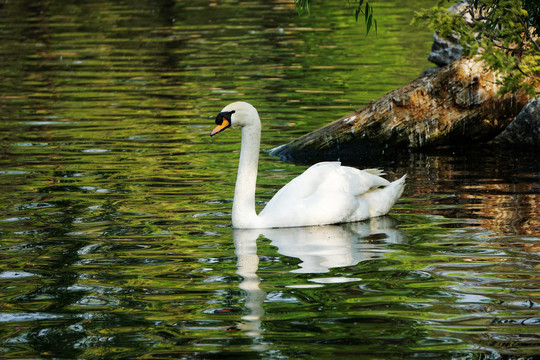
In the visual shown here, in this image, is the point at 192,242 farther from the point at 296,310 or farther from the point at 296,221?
the point at 296,310

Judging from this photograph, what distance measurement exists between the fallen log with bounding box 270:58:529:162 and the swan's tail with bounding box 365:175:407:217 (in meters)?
3.80

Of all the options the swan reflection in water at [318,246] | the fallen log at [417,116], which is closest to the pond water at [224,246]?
the swan reflection in water at [318,246]

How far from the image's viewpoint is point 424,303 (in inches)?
281

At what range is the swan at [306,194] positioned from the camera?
974 centimetres

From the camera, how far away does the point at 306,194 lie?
9.80 metres

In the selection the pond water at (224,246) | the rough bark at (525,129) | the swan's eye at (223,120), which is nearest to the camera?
the pond water at (224,246)

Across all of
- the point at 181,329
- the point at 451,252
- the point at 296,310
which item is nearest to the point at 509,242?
the point at 451,252

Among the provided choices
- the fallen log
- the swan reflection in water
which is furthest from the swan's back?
the fallen log

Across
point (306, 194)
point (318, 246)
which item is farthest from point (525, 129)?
point (318, 246)

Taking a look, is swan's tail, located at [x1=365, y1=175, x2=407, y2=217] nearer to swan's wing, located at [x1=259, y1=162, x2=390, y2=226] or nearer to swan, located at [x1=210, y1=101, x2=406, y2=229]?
swan, located at [x1=210, y1=101, x2=406, y2=229]

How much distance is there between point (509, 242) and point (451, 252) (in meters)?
0.63

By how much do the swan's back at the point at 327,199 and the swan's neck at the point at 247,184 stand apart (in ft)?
0.51

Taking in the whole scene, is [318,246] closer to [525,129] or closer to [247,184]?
[247,184]

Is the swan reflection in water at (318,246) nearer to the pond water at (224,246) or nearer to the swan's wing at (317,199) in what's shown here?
the pond water at (224,246)
